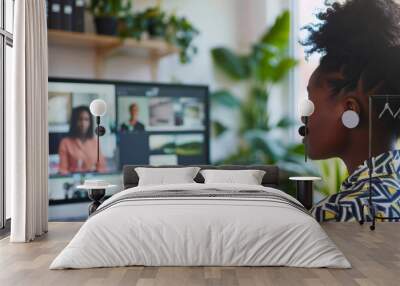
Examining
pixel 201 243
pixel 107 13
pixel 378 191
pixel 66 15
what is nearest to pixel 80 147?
pixel 66 15

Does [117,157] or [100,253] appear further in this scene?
[117,157]

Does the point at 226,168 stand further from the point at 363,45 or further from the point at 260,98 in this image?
the point at 363,45

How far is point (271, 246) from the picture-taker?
4453mm

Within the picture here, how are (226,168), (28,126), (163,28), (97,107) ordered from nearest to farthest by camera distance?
(28,126)
(97,107)
(226,168)
(163,28)

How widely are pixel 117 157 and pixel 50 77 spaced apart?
1.25 m

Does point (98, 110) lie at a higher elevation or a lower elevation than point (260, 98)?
lower

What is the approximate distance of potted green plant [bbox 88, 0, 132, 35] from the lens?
722cm

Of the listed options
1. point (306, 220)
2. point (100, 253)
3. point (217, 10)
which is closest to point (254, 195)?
point (306, 220)

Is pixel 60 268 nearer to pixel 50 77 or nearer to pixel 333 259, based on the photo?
pixel 333 259

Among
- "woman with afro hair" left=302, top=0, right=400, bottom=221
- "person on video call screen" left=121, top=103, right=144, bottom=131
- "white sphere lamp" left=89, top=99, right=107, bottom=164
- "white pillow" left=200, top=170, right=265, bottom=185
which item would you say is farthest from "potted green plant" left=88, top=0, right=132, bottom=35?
"woman with afro hair" left=302, top=0, right=400, bottom=221

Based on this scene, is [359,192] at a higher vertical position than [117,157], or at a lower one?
lower

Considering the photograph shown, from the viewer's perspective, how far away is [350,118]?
7.16 meters

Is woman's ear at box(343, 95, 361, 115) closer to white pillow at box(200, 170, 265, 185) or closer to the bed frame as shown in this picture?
the bed frame

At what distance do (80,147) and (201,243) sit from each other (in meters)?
3.08
